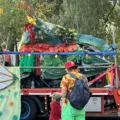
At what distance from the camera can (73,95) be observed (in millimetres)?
6547

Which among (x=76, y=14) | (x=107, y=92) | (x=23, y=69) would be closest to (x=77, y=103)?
(x=107, y=92)

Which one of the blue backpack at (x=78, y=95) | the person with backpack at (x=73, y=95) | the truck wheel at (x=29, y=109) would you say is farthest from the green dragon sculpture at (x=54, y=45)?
the blue backpack at (x=78, y=95)

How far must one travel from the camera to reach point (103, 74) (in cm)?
1058

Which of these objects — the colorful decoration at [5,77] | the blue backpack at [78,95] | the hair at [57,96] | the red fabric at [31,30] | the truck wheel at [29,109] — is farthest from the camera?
the red fabric at [31,30]

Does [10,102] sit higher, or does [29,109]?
[10,102]

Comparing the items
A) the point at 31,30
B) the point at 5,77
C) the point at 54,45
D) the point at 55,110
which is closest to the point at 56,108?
the point at 55,110

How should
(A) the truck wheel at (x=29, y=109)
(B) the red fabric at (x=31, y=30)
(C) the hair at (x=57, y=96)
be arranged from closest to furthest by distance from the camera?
(C) the hair at (x=57, y=96) → (A) the truck wheel at (x=29, y=109) → (B) the red fabric at (x=31, y=30)

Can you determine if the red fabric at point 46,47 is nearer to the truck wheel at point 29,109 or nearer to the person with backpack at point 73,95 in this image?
the truck wheel at point 29,109

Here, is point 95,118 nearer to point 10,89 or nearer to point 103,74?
point 103,74

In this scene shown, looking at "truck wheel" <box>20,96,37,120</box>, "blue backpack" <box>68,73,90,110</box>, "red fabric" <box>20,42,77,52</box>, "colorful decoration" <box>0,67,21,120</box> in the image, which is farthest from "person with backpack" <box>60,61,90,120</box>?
"red fabric" <box>20,42,77,52</box>

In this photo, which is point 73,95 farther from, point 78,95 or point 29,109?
point 29,109

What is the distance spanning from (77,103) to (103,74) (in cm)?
413

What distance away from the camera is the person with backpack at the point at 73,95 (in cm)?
656

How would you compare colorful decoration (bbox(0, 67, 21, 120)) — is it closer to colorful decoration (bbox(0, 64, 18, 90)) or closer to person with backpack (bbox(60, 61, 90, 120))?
colorful decoration (bbox(0, 64, 18, 90))
